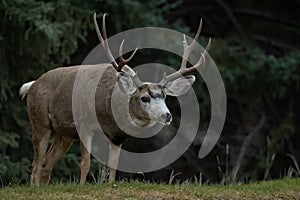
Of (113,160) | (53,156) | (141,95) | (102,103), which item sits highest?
(141,95)

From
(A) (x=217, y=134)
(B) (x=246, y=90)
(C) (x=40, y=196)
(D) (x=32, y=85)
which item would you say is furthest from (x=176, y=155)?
(C) (x=40, y=196)

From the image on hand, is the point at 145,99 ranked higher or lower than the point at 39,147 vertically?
higher

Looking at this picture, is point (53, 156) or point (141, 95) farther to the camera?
point (53, 156)

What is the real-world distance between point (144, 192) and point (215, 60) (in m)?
7.31

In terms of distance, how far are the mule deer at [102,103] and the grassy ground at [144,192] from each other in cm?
66

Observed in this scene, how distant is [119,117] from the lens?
29.5 ft

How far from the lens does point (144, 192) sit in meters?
8.17

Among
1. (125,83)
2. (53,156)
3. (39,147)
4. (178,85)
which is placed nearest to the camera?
(125,83)

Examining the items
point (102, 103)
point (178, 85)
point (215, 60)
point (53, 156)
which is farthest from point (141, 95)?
point (215, 60)

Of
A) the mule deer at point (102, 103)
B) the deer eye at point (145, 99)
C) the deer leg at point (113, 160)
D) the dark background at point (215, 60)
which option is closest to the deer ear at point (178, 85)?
the mule deer at point (102, 103)

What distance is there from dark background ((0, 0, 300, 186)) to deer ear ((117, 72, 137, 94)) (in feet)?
6.85

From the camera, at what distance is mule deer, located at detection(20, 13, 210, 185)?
29.5 ft

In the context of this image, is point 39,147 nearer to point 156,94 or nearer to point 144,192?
point 156,94

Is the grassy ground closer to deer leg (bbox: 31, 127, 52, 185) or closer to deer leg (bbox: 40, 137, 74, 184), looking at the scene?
deer leg (bbox: 31, 127, 52, 185)
